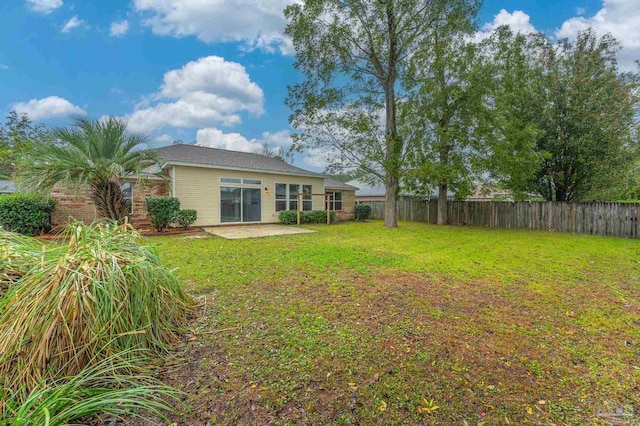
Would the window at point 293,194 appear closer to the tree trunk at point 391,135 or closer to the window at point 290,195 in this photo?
the window at point 290,195

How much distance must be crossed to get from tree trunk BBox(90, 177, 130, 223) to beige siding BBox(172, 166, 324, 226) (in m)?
2.95

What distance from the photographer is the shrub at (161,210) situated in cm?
962

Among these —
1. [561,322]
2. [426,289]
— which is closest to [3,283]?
[426,289]

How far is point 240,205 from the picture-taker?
13.1m

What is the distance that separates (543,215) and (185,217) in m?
15.4

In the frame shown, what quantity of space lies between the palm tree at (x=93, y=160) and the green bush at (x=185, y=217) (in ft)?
6.65

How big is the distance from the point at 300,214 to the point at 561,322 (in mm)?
11707

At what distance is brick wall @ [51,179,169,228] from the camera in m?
9.67

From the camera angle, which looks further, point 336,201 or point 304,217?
point 336,201

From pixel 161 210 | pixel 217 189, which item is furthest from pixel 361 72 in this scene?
pixel 161 210

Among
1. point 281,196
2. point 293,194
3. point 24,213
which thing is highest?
point 293,194

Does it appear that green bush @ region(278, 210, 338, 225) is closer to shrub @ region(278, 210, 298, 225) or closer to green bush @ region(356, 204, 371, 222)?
shrub @ region(278, 210, 298, 225)

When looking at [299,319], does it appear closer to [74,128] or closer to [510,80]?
[74,128]

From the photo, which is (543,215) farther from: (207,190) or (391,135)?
(207,190)
